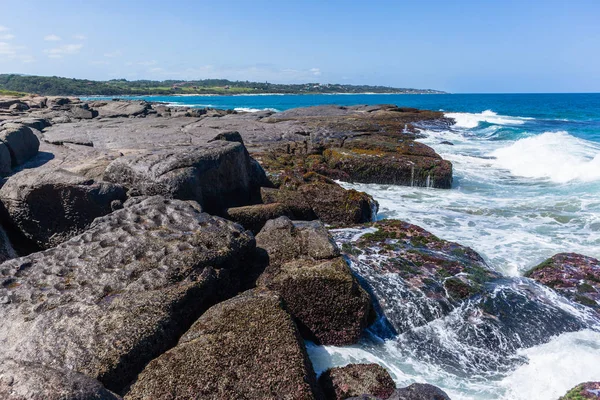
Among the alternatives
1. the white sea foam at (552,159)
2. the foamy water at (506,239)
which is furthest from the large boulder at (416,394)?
the white sea foam at (552,159)

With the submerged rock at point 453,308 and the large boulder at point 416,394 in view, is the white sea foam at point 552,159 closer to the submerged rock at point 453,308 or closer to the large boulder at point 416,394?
the submerged rock at point 453,308

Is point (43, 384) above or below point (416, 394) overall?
above

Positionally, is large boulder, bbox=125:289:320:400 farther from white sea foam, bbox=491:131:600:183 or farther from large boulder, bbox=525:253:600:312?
white sea foam, bbox=491:131:600:183

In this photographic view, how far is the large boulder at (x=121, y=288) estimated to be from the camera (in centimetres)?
382

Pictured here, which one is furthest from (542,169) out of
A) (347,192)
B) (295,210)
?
(295,210)

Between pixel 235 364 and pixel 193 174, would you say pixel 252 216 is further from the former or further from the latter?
pixel 235 364

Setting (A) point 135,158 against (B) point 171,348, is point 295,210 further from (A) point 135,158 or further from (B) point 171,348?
(B) point 171,348

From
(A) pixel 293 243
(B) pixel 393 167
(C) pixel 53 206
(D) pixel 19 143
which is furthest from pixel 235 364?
(B) pixel 393 167

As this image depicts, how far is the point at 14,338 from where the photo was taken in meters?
3.95

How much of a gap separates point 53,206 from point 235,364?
16.1 feet

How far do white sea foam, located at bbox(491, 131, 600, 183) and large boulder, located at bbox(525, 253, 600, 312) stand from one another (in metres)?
10.7

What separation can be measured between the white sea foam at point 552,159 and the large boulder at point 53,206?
1731 centimetres

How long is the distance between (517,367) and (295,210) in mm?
4892

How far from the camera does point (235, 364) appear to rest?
12.4 feet
